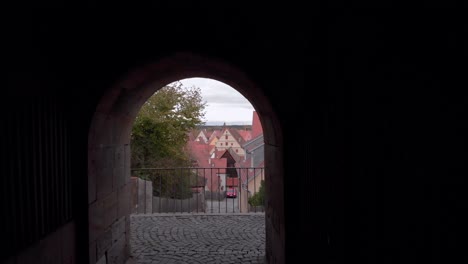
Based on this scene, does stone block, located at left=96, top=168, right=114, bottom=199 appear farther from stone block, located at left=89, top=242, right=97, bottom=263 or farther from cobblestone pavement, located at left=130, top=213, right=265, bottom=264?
cobblestone pavement, located at left=130, top=213, right=265, bottom=264

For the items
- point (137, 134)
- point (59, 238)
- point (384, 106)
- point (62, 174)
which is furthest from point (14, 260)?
point (137, 134)

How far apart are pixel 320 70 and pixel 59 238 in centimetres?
304

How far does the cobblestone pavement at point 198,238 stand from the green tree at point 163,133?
1526cm

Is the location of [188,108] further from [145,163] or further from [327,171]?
[327,171]

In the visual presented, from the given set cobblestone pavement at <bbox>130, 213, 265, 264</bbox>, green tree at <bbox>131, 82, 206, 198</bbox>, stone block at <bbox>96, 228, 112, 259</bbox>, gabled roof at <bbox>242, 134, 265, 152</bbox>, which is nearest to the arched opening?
stone block at <bbox>96, 228, 112, 259</bbox>

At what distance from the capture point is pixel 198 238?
316 inches

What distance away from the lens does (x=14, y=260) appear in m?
2.94

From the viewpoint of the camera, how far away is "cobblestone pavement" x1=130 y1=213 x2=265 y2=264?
22.3 ft

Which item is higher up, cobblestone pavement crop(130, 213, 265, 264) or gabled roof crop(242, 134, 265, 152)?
gabled roof crop(242, 134, 265, 152)

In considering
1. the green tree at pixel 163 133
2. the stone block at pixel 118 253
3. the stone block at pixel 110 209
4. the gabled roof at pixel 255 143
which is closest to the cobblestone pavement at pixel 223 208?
the green tree at pixel 163 133

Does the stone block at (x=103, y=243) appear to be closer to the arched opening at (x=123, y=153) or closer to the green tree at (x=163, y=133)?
the arched opening at (x=123, y=153)

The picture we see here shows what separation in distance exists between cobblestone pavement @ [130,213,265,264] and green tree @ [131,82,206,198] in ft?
50.1

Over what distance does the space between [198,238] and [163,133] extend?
1857 centimetres

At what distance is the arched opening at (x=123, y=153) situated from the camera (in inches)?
182
